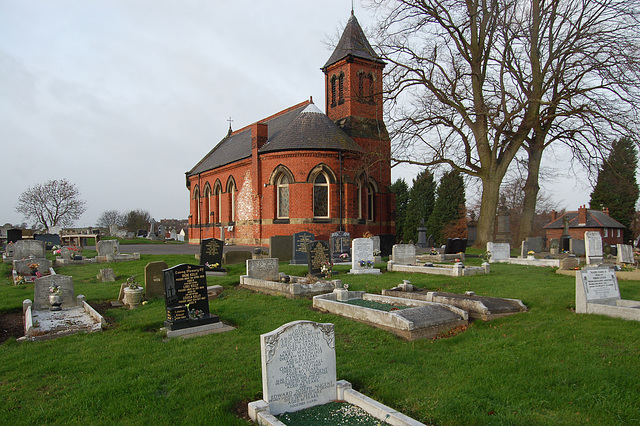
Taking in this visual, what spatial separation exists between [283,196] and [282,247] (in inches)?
310

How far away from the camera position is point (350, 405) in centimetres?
446

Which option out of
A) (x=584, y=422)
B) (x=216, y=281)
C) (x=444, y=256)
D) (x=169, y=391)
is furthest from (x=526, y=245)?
(x=169, y=391)

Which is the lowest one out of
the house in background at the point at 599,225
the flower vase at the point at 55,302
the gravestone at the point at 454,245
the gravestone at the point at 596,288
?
the flower vase at the point at 55,302

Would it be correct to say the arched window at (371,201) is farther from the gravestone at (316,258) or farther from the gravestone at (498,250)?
the gravestone at (316,258)

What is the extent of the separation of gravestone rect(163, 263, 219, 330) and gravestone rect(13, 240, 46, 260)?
1228cm

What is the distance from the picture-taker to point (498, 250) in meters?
17.5

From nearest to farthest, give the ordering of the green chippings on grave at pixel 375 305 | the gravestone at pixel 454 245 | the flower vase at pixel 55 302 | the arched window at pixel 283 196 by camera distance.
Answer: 1. the green chippings on grave at pixel 375 305
2. the flower vase at pixel 55 302
3. the gravestone at pixel 454 245
4. the arched window at pixel 283 196

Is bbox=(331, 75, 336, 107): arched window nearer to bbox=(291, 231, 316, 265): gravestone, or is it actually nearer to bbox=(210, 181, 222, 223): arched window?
bbox=(210, 181, 222, 223): arched window

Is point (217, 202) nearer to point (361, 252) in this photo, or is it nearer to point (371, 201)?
point (371, 201)

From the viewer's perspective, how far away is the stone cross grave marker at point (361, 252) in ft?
47.0

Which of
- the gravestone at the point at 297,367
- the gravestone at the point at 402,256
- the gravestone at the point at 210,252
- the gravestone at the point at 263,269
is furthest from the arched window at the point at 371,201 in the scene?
the gravestone at the point at 297,367

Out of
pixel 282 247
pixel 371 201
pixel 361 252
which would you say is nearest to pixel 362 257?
pixel 361 252

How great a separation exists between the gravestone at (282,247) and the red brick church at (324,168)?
19.6 ft

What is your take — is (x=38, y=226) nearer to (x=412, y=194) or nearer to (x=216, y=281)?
(x=412, y=194)
